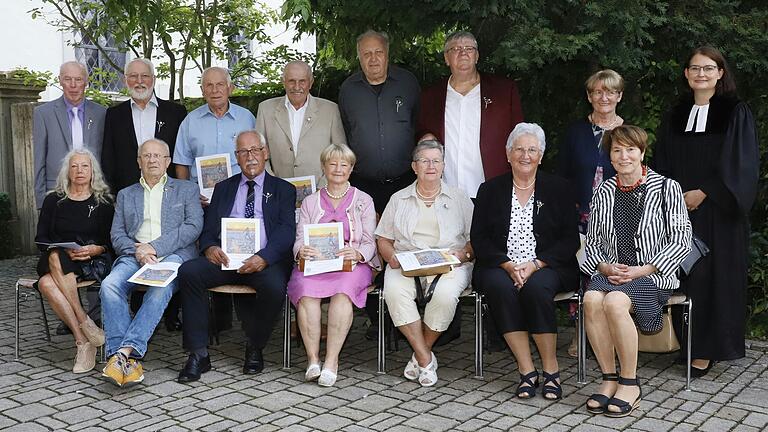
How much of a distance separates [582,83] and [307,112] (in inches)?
92.3

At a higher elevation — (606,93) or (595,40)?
(595,40)

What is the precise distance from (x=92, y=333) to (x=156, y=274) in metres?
0.71

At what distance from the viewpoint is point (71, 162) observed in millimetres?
6230

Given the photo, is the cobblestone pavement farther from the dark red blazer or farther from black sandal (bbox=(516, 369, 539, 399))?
the dark red blazer

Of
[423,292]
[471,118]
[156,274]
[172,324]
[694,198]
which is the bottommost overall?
[172,324]

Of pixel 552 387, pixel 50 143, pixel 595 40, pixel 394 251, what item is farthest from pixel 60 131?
pixel 552 387

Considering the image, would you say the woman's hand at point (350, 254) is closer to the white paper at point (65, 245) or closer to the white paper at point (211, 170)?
the white paper at point (211, 170)

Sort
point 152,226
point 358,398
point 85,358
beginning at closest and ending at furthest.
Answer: point 358,398
point 85,358
point 152,226

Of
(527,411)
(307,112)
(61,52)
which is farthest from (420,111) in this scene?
(61,52)

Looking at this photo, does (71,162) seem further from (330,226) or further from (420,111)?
(420,111)

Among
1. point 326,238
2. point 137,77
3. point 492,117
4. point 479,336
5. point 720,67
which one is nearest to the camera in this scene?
point 720,67

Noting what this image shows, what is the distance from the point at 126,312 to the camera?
573 centimetres

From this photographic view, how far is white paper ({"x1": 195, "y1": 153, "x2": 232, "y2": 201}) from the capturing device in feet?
21.3

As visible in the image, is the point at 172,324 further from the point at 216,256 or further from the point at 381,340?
the point at 381,340
